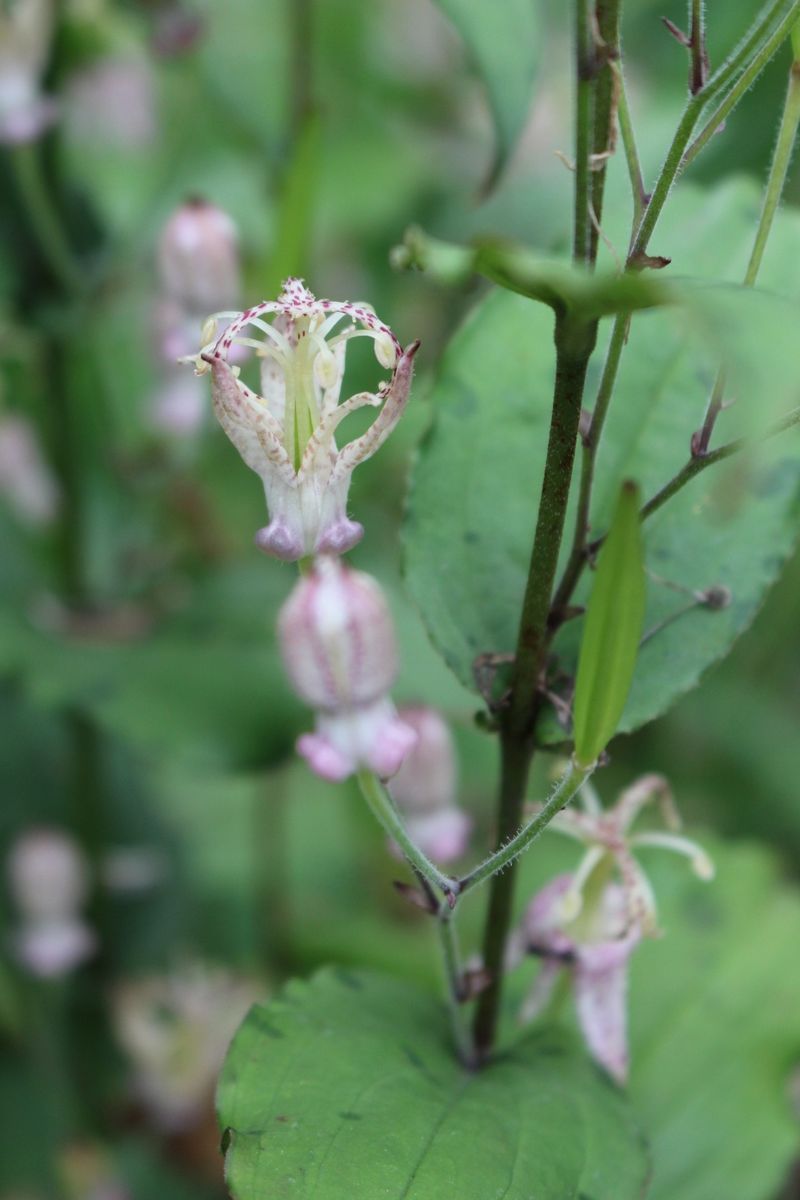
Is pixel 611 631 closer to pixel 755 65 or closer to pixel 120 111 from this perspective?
pixel 755 65

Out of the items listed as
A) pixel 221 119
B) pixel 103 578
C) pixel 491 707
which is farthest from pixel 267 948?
pixel 221 119

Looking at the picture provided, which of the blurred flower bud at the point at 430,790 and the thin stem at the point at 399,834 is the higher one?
the thin stem at the point at 399,834

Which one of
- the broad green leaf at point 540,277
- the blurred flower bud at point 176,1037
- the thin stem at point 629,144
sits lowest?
the blurred flower bud at point 176,1037

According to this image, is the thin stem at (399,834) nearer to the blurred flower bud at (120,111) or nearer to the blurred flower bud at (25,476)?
the blurred flower bud at (25,476)

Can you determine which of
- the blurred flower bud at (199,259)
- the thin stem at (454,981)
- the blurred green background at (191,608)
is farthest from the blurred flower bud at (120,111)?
the thin stem at (454,981)

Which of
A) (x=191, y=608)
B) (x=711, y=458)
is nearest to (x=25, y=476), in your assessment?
(x=191, y=608)

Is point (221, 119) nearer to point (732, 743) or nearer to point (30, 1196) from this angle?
point (732, 743)
